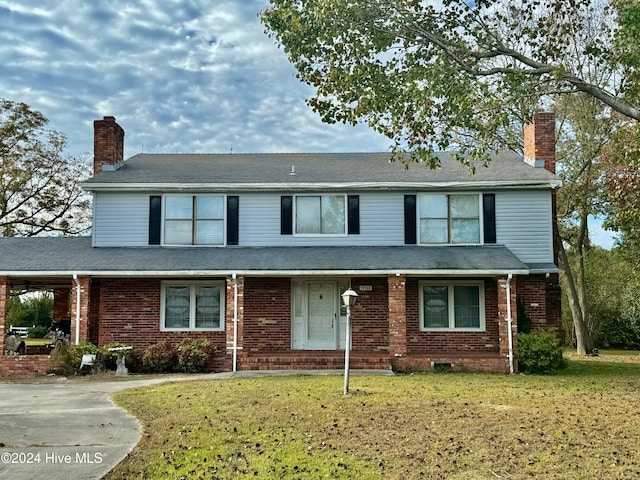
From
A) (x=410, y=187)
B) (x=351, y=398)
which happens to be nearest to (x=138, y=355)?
(x=351, y=398)

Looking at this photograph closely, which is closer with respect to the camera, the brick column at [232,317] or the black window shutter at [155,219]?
the brick column at [232,317]

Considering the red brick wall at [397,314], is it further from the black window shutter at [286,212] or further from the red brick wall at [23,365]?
the red brick wall at [23,365]

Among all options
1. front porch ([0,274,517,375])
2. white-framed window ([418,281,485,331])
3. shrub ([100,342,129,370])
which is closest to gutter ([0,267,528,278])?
front porch ([0,274,517,375])

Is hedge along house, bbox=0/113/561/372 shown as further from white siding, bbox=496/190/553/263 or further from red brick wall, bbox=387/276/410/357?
red brick wall, bbox=387/276/410/357

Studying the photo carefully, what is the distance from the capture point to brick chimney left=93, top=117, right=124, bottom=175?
66.2 feet

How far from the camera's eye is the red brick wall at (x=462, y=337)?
17891mm

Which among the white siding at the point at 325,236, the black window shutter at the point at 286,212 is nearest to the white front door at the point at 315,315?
the white siding at the point at 325,236

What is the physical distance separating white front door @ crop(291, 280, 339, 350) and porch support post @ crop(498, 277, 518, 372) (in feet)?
15.4

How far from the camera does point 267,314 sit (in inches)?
712

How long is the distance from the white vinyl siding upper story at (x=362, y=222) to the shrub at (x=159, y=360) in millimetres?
3795

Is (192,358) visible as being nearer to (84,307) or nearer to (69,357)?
(69,357)

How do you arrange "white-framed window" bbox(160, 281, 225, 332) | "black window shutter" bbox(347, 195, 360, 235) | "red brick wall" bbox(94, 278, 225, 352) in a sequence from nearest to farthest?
"red brick wall" bbox(94, 278, 225, 352)
"white-framed window" bbox(160, 281, 225, 332)
"black window shutter" bbox(347, 195, 360, 235)

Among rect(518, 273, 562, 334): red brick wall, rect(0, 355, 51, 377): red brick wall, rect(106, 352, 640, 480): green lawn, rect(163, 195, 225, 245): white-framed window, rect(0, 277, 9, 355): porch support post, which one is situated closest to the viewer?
rect(106, 352, 640, 480): green lawn

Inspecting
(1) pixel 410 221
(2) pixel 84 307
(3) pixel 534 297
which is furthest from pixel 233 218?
(3) pixel 534 297
